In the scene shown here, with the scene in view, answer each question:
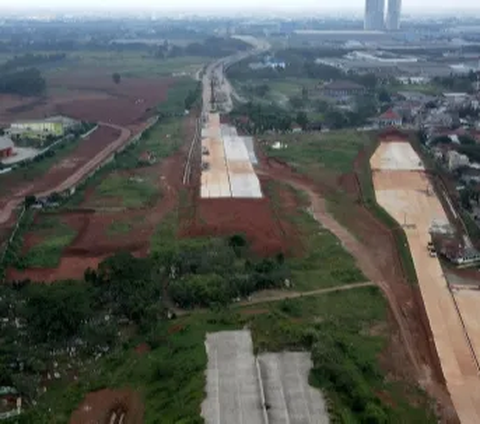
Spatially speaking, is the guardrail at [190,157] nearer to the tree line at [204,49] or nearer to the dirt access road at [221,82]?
the dirt access road at [221,82]

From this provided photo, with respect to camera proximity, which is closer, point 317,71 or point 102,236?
A: point 102,236

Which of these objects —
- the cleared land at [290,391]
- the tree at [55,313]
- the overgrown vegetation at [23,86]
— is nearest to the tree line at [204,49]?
the overgrown vegetation at [23,86]

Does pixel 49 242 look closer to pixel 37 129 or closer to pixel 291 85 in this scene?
pixel 37 129

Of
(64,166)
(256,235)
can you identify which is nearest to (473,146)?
(256,235)

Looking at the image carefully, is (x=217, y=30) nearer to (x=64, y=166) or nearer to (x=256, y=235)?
(x=64, y=166)

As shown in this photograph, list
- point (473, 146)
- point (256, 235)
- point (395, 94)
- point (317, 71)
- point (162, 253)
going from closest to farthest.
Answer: point (162, 253)
point (256, 235)
point (473, 146)
point (395, 94)
point (317, 71)
